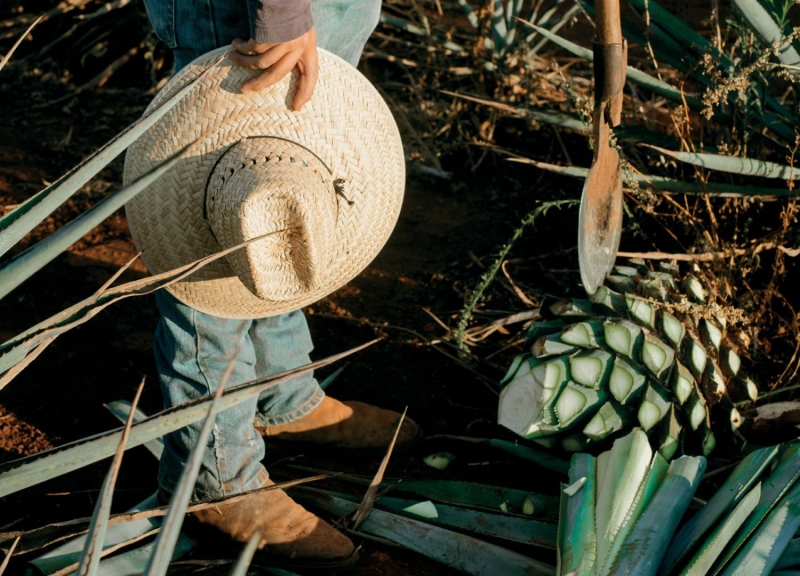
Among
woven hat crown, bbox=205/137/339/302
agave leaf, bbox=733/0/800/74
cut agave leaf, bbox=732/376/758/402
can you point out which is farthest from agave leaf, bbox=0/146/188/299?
agave leaf, bbox=733/0/800/74

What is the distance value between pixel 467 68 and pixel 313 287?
233cm

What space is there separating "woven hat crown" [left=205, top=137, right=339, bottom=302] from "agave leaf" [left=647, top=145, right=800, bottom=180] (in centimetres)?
115

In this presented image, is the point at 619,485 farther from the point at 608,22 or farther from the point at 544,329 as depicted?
the point at 608,22

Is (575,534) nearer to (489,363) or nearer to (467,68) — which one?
(489,363)

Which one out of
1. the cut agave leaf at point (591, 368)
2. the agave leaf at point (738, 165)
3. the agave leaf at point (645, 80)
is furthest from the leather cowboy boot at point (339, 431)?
the agave leaf at point (645, 80)

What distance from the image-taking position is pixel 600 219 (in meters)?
2.16

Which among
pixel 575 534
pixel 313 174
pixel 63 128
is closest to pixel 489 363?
pixel 575 534

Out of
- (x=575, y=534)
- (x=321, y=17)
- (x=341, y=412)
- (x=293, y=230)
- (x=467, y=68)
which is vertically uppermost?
(x=321, y=17)

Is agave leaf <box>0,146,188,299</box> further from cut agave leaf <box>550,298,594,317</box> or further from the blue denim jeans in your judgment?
cut agave leaf <box>550,298,594,317</box>

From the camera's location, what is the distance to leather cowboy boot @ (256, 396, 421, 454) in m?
2.28

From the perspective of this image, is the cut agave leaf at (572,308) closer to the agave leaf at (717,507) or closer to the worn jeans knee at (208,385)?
the agave leaf at (717,507)

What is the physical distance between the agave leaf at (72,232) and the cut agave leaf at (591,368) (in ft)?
3.90

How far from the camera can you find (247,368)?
194 centimetres

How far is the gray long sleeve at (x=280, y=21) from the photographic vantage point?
149 cm
